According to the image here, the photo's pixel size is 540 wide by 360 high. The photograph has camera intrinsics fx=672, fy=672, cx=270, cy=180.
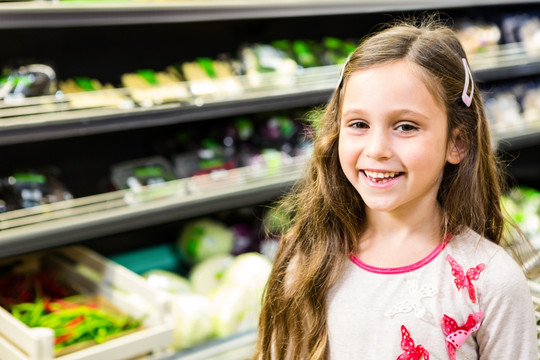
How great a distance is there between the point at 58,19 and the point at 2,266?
2.90ft

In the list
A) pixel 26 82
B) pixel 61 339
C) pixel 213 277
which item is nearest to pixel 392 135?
pixel 61 339

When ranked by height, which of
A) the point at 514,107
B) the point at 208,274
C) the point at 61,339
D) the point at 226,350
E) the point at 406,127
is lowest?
the point at 226,350

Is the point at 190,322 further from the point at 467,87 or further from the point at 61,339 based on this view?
the point at 467,87

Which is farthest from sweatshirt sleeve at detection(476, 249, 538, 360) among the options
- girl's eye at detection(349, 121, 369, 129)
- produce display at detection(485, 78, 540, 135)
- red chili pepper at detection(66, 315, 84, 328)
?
produce display at detection(485, 78, 540, 135)

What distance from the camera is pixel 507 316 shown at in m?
1.14

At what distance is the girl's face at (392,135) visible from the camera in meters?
1.16

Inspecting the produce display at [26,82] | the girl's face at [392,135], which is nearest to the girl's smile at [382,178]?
the girl's face at [392,135]

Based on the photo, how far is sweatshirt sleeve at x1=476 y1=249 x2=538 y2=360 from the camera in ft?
3.75

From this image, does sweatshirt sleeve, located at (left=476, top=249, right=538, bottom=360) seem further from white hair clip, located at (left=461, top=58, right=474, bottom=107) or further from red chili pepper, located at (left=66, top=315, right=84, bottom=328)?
red chili pepper, located at (left=66, top=315, right=84, bottom=328)

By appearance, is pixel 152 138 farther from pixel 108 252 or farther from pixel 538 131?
pixel 538 131

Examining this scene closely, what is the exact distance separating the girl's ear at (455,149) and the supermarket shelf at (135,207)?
4.00 ft

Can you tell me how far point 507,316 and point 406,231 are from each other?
237 mm

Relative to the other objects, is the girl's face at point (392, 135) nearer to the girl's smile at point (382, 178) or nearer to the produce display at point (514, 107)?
the girl's smile at point (382, 178)

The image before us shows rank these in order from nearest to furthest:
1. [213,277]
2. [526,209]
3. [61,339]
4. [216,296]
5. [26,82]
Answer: [61,339] < [26,82] < [216,296] < [213,277] < [526,209]
